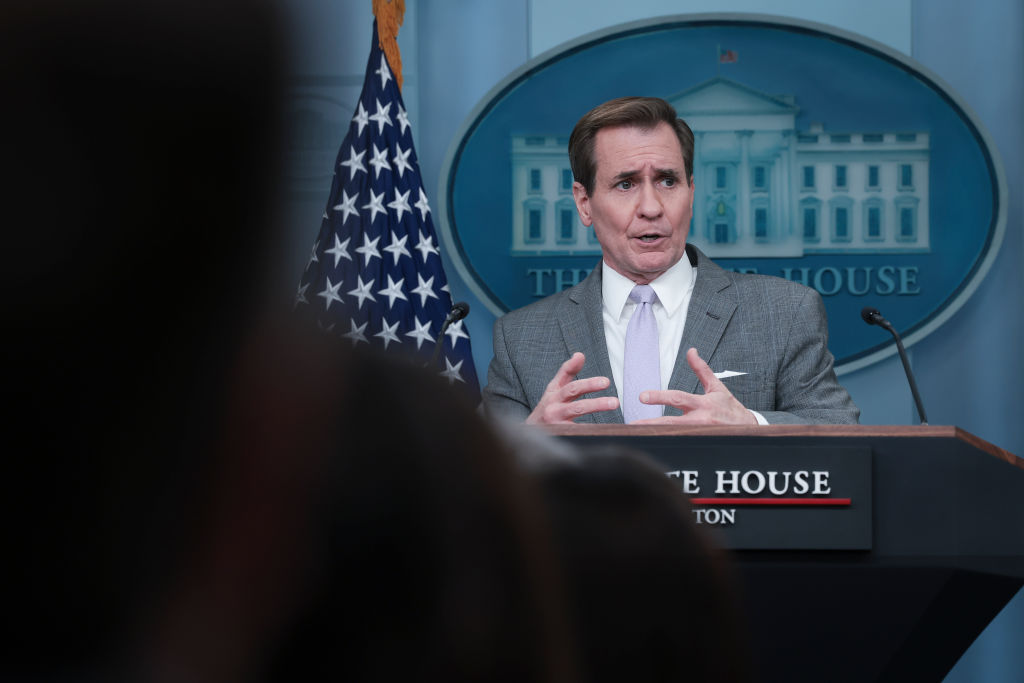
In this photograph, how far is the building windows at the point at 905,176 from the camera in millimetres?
3566

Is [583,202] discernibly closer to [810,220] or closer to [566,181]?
[566,181]

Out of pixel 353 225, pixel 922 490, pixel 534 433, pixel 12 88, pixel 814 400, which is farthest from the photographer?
pixel 353 225

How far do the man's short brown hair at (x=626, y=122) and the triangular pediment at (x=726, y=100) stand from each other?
1.04m

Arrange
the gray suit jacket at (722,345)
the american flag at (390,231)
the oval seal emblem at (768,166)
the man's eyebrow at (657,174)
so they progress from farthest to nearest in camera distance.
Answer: the oval seal emblem at (768,166) < the american flag at (390,231) < the man's eyebrow at (657,174) < the gray suit jacket at (722,345)

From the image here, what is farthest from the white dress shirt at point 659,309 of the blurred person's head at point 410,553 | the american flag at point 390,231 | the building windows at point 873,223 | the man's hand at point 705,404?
the blurred person's head at point 410,553

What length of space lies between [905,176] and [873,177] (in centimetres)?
11

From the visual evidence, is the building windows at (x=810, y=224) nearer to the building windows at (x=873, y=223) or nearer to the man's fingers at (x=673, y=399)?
the building windows at (x=873, y=223)

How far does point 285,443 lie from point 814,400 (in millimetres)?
1952

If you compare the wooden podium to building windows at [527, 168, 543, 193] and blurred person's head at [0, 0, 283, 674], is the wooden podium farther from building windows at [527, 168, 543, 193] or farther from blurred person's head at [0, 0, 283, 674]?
building windows at [527, 168, 543, 193]

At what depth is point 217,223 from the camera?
25 centimetres

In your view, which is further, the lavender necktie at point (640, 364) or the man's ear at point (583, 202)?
the man's ear at point (583, 202)

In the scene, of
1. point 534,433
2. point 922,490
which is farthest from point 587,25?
point 534,433

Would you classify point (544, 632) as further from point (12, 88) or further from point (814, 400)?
point (814, 400)

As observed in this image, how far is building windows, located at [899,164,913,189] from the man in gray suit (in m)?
1.30
